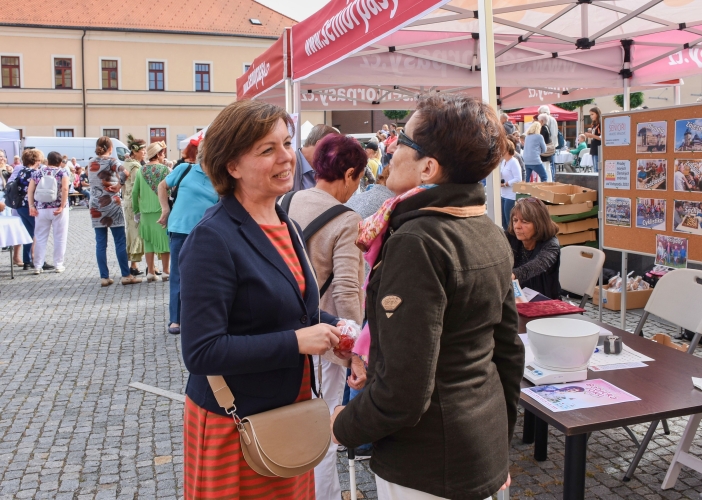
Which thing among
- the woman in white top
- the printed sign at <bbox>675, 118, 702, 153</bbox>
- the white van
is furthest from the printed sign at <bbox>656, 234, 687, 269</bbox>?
the white van

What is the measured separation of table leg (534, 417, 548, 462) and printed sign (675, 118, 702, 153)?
226cm

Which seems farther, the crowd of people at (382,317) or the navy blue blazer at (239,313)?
the navy blue blazer at (239,313)

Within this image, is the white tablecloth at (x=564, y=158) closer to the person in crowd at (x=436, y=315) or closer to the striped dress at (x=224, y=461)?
the striped dress at (x=224, y=461)

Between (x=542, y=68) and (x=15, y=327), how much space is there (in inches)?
256

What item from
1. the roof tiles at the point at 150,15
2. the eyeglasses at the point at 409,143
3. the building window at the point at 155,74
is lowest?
the eyeglasses at the point at 409,143

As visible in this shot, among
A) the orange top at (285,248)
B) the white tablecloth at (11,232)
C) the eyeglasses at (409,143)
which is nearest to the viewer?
the eyeglasses at (409,143)

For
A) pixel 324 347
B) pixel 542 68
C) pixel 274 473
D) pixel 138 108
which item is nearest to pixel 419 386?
pixel 324 347

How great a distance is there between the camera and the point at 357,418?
4.79 ft

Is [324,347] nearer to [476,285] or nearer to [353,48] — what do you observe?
[476,285]

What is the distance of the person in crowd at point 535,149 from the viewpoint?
439 inches

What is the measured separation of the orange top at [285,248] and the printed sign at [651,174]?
12.0ft

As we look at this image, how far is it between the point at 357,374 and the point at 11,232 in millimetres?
8311

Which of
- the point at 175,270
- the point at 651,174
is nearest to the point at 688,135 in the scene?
the point at 651,174

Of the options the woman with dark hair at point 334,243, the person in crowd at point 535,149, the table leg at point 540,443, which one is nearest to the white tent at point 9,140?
the person in crowd at point 535,149
